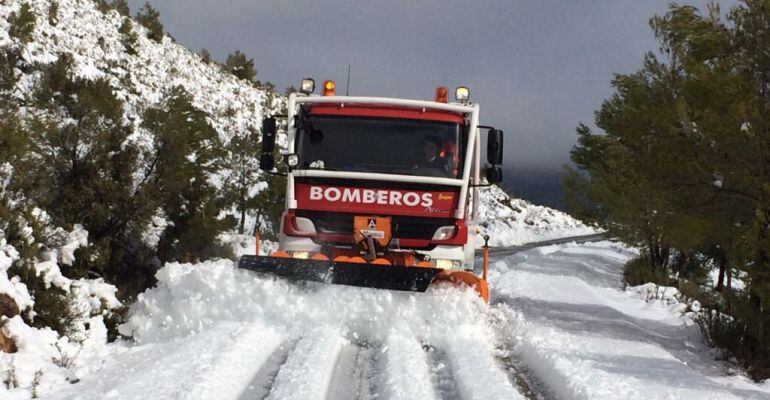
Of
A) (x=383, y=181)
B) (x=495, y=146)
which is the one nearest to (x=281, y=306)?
(x=383, y=181)

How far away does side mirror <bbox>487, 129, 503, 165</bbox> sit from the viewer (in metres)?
8.45

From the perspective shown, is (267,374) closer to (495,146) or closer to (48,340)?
(48,340)

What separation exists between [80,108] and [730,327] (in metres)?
12.3

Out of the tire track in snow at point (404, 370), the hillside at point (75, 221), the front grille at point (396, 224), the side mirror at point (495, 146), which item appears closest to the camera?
the tire track in snow at point (404, 370)

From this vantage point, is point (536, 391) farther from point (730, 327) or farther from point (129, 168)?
point (129, 168)

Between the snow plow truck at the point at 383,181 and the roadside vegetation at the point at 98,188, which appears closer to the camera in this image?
the snow plow truck at the point at 383,181

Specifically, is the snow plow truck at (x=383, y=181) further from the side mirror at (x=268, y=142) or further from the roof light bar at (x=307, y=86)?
the roof light bar at (x=307, y=86)

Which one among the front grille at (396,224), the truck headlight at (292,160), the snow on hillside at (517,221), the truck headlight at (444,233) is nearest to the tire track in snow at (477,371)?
the truck headlight at (444,233)

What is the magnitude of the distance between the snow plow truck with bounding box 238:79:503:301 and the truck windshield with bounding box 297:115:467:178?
0.01 m

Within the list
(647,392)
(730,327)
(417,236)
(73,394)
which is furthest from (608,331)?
(73,394)

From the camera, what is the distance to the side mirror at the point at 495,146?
8.45 m

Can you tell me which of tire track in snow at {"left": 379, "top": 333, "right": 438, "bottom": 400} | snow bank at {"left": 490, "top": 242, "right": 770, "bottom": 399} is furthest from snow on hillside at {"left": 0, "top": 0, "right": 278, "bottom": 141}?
tire track in snow at {"left": 379, "top": 333, "right": 438, "bottom": 400}

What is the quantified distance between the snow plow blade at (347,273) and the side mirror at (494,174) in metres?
2.09

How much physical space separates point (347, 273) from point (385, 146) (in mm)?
1993
